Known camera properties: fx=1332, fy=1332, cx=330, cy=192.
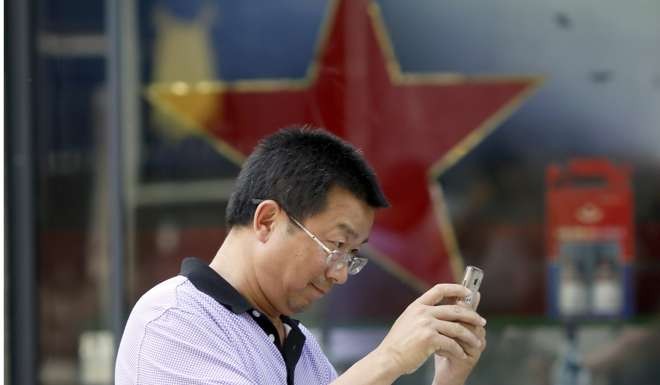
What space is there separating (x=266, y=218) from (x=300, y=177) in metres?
0.11

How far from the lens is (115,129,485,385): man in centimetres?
254

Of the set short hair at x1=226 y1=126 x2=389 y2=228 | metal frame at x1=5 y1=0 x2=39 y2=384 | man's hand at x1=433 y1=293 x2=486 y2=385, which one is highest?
short hair at x1=226 y1=126 x2=389 y2=228

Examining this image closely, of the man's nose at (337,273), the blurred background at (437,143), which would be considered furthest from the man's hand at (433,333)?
the blurred background at (437,143)

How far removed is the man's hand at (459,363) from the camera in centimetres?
263

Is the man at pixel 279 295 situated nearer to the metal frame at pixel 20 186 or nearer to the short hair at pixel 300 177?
the short hair at pixel 300 177

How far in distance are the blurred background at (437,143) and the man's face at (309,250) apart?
3.28m

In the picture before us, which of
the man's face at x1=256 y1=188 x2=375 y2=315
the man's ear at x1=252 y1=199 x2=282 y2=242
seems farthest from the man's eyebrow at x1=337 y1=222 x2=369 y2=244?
the man's ear at x1=252 y1=199 x2=282 y2=242

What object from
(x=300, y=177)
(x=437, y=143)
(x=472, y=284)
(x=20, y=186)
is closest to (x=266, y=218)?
(x=300, y=177)

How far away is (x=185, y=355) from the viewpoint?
2.55m

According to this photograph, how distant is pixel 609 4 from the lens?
234 inches

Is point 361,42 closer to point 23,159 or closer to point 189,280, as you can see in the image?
point 23,159

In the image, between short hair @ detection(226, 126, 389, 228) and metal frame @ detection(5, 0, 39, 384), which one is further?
metal frame @ detection(5, 0, 39, 384)

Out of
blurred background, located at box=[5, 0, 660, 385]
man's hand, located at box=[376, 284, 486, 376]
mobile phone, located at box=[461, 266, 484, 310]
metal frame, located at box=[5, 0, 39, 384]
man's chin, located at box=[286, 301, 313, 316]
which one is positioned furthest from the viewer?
metal frame, located at box=[5, 0, 39, 384]

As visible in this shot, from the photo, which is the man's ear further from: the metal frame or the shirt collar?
the metal frame
